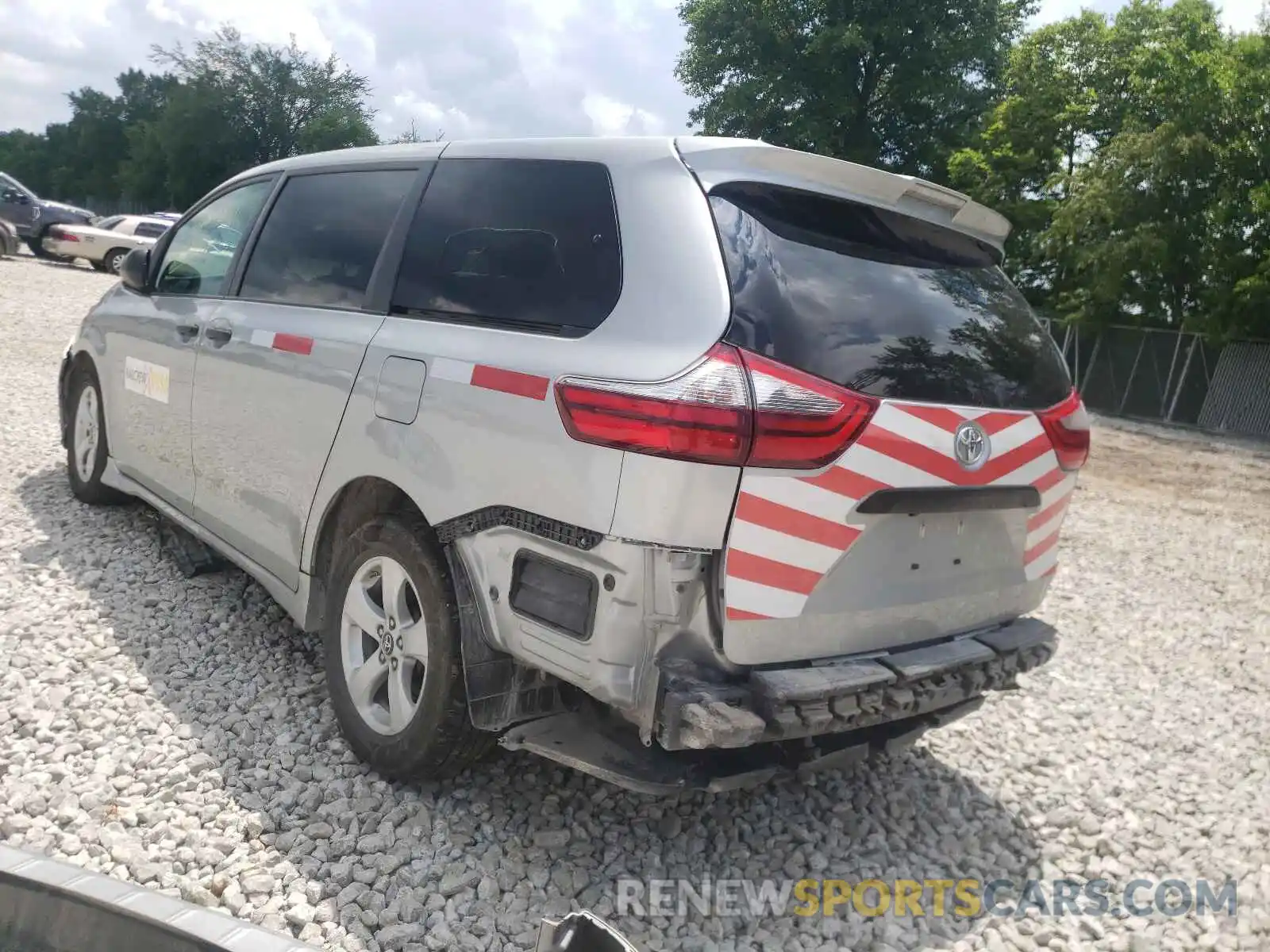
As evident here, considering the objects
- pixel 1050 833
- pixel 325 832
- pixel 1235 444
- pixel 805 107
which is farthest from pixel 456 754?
pixel 805 107

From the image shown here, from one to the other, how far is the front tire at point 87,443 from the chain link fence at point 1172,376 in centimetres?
1784

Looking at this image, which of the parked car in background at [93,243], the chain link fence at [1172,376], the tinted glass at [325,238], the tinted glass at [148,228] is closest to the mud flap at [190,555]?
the tinted glass at [325,238]

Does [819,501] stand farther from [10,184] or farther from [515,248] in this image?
[10,184]

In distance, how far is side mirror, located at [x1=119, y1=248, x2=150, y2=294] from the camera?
4.80 m

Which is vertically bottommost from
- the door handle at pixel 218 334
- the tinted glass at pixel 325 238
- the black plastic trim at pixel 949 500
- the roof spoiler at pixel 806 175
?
the door handle at pixel 218 334

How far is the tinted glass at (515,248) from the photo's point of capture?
8.83 ft

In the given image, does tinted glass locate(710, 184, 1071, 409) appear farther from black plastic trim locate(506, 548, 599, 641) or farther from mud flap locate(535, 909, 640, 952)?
mud flap locate(535, 909, 640, 952)

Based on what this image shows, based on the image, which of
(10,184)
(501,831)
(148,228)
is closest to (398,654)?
(501,831)

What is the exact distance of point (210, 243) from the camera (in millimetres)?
4531

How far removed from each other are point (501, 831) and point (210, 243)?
2.99 m

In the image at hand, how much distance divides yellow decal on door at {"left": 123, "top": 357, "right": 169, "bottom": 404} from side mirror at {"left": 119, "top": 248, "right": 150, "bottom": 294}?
345mm

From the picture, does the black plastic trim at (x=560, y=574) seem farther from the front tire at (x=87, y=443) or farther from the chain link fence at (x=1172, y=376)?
the chain link fence at (x=1172, y=376)

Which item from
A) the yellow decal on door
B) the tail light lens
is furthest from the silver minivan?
the yellow decal on door

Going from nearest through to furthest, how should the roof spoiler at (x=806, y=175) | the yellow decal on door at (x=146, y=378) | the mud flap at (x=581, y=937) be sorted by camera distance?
the mud flap at (x=581, y=937)
the roof spoiler at (x=806, y=175)
the yellow decal on door at (x=146, y=378)
